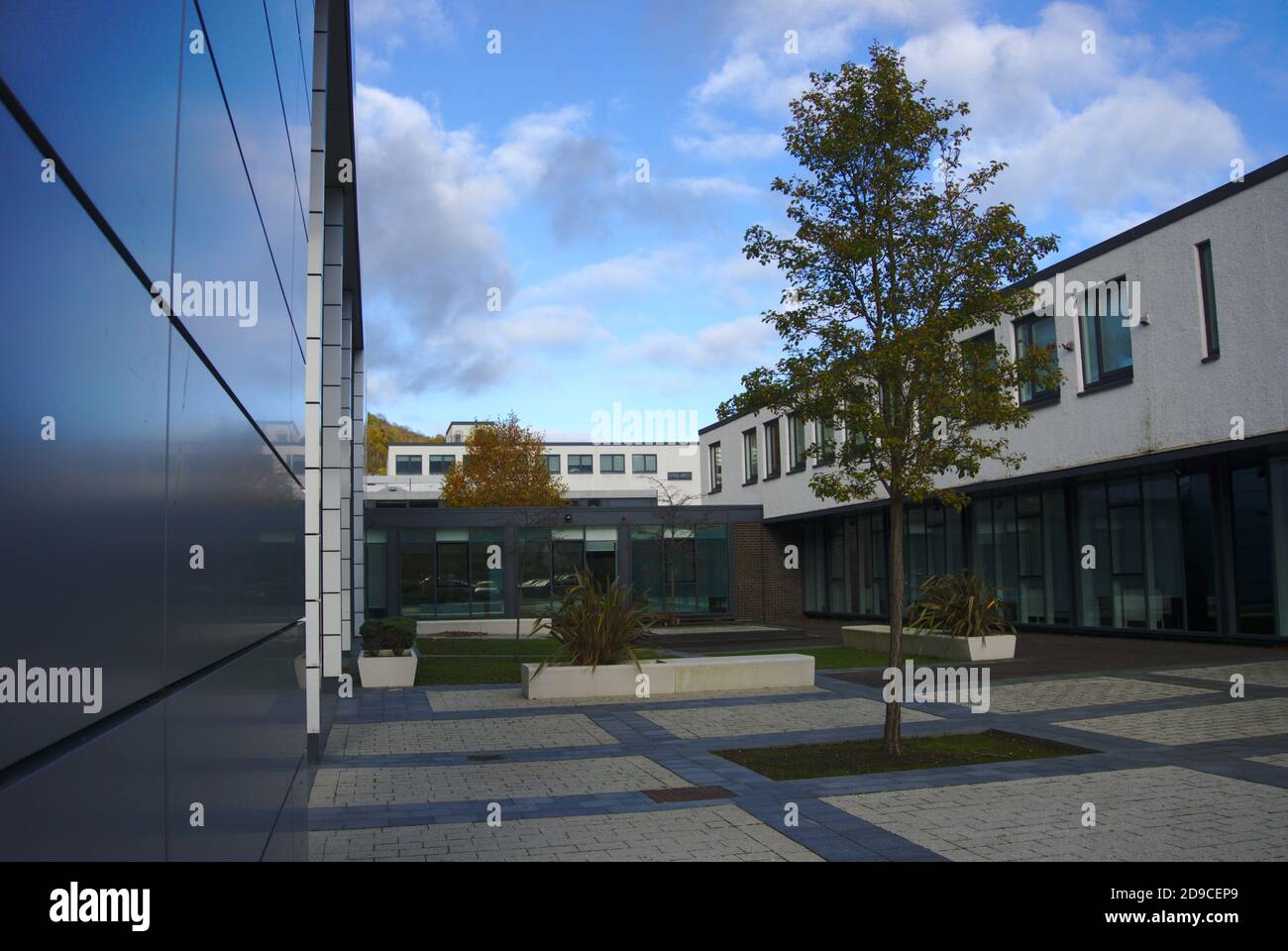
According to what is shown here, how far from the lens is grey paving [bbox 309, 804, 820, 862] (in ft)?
23.7

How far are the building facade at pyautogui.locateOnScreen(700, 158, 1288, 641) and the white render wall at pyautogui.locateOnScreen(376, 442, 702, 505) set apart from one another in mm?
52421

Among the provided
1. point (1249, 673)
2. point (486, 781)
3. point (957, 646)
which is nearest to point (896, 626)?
point (486, 781)

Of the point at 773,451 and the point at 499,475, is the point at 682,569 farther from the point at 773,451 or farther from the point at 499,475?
the point at 499,475

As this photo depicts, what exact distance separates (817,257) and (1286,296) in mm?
10460

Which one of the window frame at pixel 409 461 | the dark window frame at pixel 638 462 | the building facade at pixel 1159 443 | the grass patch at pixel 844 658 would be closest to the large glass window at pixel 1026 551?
the building facade at pixel 1159 443

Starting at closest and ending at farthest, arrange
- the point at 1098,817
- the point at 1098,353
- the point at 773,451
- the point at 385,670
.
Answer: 1. the point at 1098,817
2. the point at 385,670
3. the point at 1098,353
4. the point at 773,451

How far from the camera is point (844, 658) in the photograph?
21.9m

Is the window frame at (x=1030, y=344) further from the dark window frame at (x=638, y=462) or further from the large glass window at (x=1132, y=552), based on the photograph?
the dark window frame at (x=638, y=462)

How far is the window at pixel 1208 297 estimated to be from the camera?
63.3 feet

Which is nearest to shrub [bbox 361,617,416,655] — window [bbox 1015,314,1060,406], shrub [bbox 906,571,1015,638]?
shrub [bbox 906,571,1015,638]

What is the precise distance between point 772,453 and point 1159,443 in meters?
21.5

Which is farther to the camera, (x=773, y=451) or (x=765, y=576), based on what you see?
(x=773, y=451)
